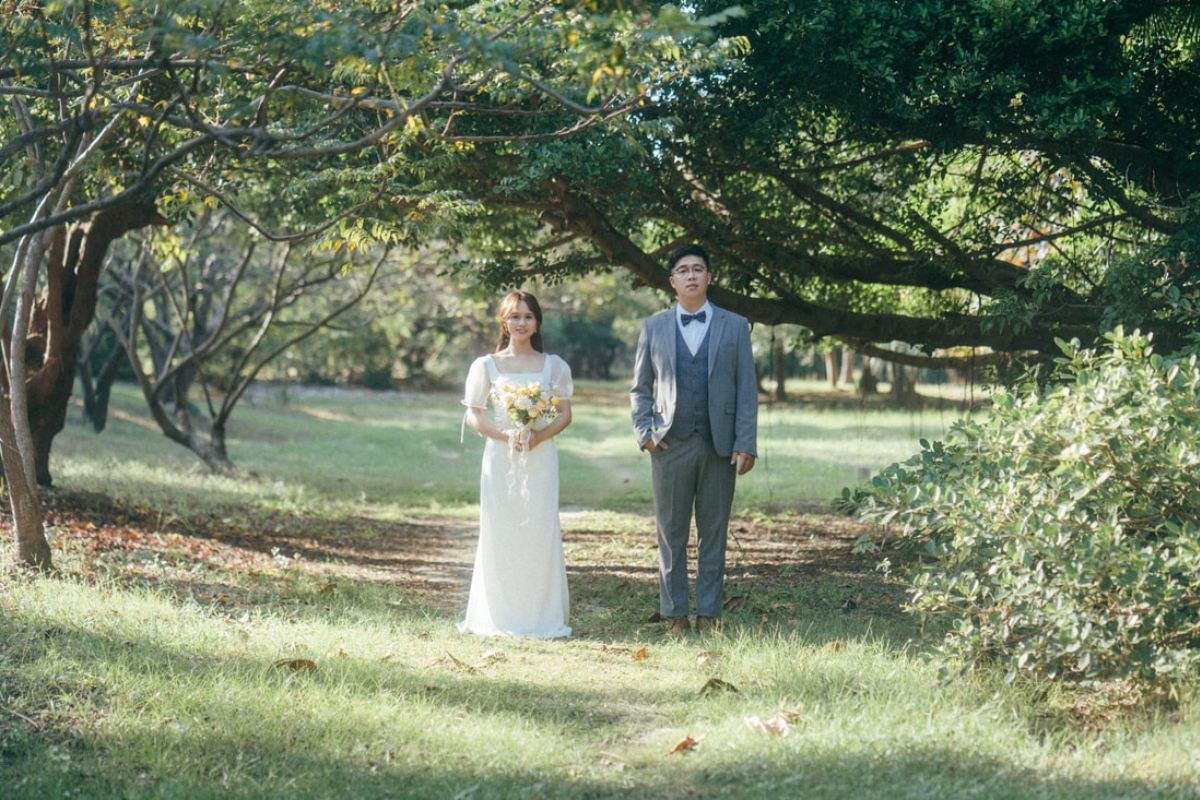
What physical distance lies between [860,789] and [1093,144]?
5409mm

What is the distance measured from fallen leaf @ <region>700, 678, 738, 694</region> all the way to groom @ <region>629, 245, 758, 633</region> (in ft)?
4.35

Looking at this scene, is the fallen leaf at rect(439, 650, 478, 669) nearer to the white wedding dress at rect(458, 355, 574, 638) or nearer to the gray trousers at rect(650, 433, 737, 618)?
the white wedding dress at rect(458, 355, 574, 638)

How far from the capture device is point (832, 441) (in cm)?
2533

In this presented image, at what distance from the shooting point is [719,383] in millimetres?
6605

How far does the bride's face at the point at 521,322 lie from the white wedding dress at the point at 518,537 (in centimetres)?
25

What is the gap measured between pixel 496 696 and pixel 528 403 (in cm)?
225

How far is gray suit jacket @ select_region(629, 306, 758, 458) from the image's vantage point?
6.59m

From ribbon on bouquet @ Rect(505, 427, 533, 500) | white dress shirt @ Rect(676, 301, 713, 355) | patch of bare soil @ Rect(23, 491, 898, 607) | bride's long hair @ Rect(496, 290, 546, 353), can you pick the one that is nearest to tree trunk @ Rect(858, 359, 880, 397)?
patch of bare soil @ Rect(23, 491, 898, 607)

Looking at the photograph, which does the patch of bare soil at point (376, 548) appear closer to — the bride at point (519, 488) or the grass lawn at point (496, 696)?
the grass lawn at point (496, 696)

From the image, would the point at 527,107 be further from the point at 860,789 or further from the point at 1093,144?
the point at 860,789

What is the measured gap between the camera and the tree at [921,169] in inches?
274

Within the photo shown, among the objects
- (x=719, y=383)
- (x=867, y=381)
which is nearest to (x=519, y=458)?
(x=719, y=383)

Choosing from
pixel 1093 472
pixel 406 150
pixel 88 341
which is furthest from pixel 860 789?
pixel 88 341

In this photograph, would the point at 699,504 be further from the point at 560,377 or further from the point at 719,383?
the point at 560,377
